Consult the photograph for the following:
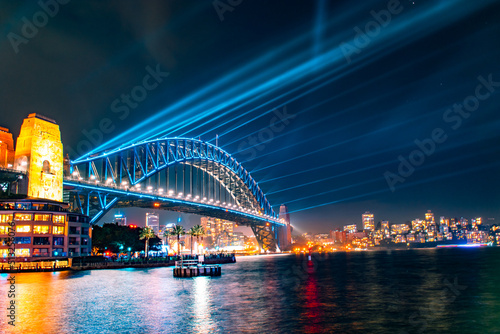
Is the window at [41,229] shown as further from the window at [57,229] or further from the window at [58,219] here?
the window at [58,219]

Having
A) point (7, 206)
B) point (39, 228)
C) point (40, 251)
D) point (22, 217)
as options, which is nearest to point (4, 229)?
point (22, 217)

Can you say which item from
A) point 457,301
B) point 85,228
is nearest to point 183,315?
point 457,301

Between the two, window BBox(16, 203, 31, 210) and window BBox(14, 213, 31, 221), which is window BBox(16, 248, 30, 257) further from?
window BBox(16, 203, 31, 210)

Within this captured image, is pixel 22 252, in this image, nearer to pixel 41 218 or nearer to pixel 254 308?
pixel 41 218

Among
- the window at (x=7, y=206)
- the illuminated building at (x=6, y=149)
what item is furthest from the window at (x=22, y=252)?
the illuminated building at (x=6, y=149)

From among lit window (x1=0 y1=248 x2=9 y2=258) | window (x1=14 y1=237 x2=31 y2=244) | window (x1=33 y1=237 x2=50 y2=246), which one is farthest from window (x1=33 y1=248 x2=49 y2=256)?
lit window (x1=0 y1=248 x2=9 y2=258)

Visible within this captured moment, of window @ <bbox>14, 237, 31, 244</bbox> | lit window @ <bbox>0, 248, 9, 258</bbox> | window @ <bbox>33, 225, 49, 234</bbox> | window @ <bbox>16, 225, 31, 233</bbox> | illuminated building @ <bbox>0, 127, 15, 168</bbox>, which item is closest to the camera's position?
lit window @ <bbox>0, 248, 9, 258</bbox>

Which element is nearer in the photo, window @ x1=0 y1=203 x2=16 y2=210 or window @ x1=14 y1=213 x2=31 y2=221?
window @ x1=0 y1=203 x2=16 y2=210
